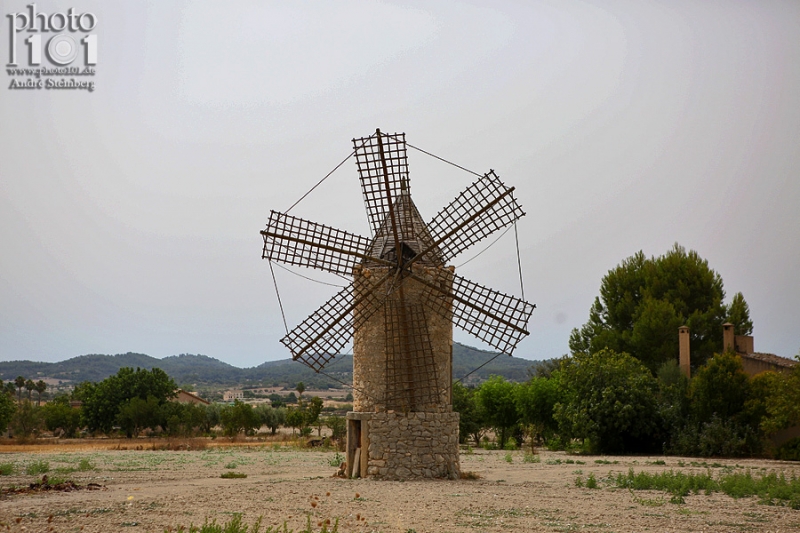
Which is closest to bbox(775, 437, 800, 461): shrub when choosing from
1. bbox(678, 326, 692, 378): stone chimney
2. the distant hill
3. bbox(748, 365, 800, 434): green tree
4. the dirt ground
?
bbox(748, 365, 800, 434): green tree

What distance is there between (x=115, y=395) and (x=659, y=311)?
24.9 m

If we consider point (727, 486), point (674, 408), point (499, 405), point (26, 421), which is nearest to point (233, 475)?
point (727, 486)

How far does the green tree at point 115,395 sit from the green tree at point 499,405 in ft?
54.7

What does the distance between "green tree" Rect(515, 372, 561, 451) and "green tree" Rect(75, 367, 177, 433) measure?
18.1 metres

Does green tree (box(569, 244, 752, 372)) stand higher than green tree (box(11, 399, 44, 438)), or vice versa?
green tree (box(569, 244, 752, 372))

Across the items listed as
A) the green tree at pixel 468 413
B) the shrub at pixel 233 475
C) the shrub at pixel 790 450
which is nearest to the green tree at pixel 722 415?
the shrub at pixel 790 450

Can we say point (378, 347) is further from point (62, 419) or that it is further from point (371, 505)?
point (62, 419)

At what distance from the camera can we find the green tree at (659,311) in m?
30.2

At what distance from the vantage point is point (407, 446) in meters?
14.1

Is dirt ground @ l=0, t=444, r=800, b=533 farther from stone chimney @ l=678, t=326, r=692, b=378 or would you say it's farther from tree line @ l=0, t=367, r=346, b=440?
tree line @ l=0, t=367, r=346, b=440

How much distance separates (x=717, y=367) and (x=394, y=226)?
523 inches

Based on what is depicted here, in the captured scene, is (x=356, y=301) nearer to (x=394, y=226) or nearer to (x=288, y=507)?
(x=394, y=226)

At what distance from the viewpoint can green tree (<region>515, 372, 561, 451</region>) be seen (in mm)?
28234

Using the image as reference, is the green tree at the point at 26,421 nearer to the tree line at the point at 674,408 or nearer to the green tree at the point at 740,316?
the tree line at the point at 674,408
